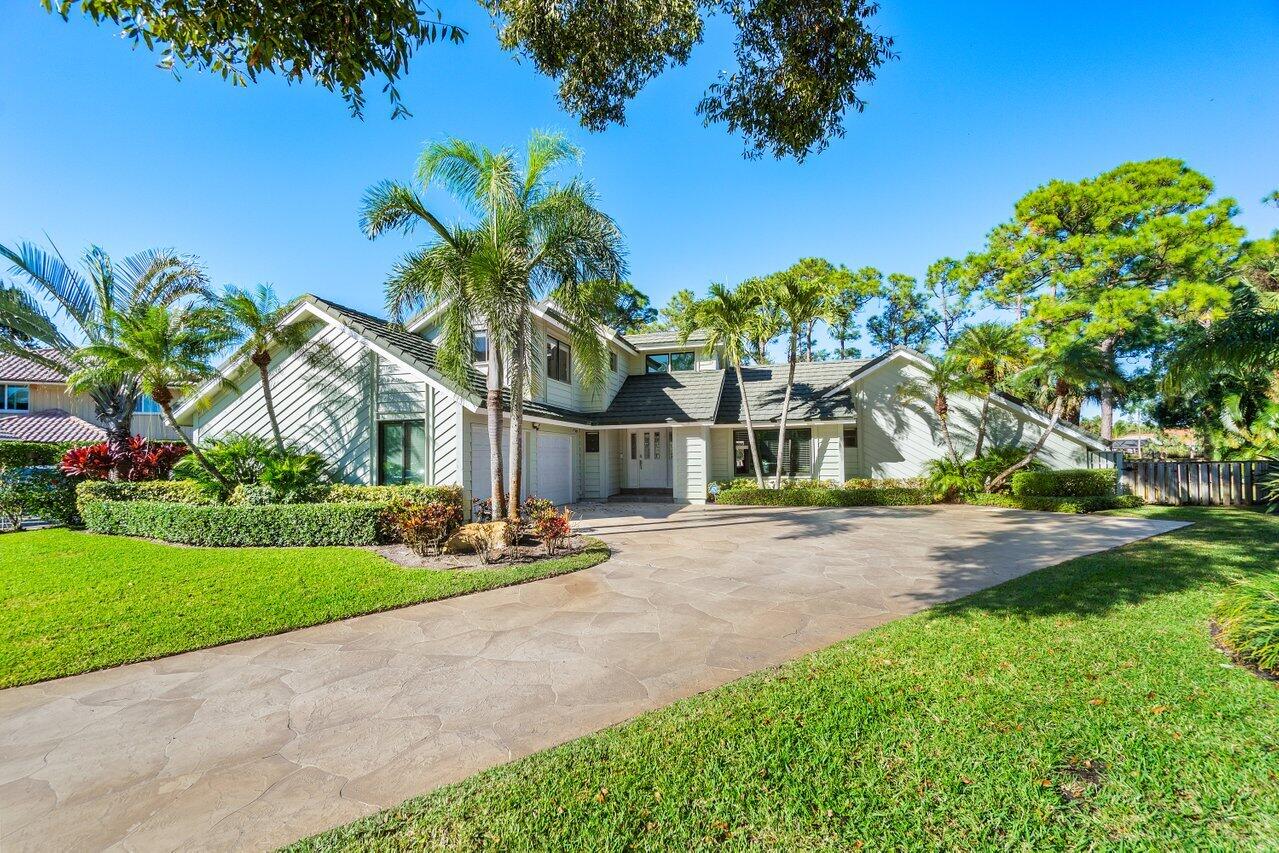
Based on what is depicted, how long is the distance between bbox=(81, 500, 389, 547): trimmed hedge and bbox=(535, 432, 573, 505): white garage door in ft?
19.1

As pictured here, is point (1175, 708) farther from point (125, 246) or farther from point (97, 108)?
point (125, 246)

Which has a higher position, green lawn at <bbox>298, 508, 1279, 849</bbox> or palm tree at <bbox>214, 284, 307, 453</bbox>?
palm tree at <bbox>214, 284, 307, 453</bbox>

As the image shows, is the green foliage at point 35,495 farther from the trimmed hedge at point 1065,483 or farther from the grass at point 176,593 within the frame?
the trimmed hedge at point 1065,483

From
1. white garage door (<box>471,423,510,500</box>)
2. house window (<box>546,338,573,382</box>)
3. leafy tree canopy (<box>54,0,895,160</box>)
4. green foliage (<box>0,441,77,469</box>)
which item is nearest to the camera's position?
leafy tree canopy (<box>54,0,895,160</box>)

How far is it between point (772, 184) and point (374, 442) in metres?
10.8

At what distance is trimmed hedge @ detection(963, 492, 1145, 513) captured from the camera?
14.2m

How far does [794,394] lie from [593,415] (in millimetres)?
8066

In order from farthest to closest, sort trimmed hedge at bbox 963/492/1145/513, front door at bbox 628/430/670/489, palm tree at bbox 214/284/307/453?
front door at bbox 628/430/670/489, trimmed hedge at bbox 963/492/1145/513, palm tree at bbox 214/284/307/453

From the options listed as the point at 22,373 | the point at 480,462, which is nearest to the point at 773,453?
the point at 480,462

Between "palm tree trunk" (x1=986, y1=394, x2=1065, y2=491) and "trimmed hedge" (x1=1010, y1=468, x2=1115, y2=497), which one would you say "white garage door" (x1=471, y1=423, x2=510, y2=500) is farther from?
"trimmed hedge" (x1=1010, y1=468, x2=1115, y2=497)

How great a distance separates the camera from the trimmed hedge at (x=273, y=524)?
33.2 ft

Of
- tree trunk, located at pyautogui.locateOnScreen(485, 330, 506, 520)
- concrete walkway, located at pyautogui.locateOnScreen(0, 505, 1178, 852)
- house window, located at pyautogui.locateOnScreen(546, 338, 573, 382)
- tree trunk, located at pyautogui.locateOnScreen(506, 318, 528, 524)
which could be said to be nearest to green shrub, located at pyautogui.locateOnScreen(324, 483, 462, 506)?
tree trunk, located at pyautogui.locateOnScreen(485, 330, 506, 520)

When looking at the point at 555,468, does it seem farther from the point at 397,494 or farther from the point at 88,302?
the point at 88,302

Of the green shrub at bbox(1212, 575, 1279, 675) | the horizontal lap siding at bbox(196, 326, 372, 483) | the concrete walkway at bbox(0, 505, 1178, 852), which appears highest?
the horizontal lap siding at bbox(196, 326, 372, 483)
